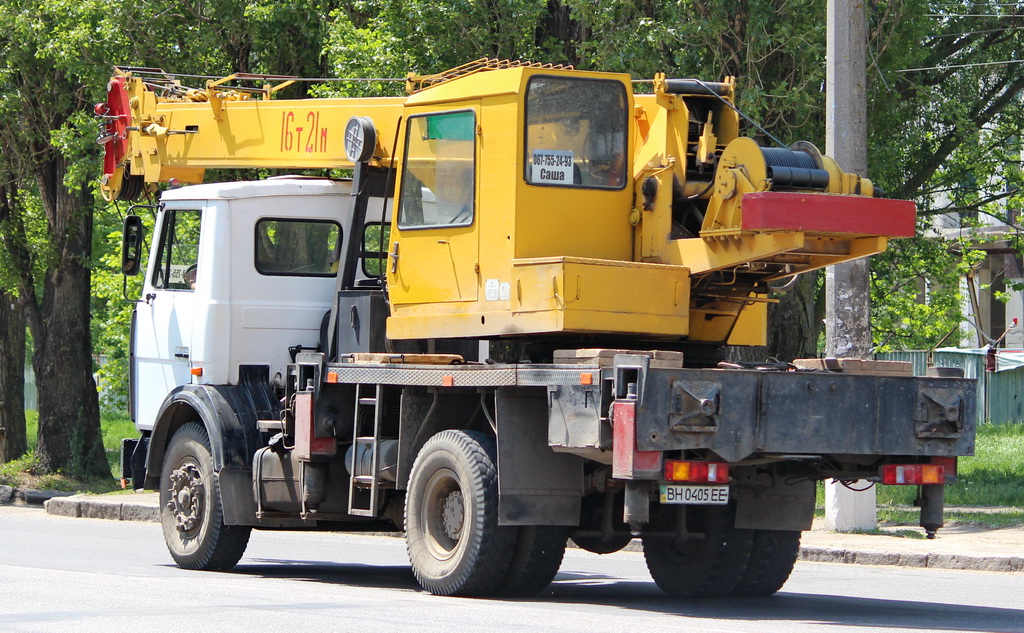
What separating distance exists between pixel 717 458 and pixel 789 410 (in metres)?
0.52

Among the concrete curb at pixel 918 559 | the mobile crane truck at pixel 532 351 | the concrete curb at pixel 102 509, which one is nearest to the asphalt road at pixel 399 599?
the concrete curb at pixel 918 559

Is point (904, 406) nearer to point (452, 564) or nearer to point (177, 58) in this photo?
point (452, 564)

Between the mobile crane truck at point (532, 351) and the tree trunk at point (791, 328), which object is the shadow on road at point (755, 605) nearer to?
the mobile crane truck at point (532, 351)

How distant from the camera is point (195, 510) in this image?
12.2m

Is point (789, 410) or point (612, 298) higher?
point (612, 298)

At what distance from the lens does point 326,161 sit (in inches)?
492

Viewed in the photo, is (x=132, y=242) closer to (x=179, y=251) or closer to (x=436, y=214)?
(x=179, y=251)

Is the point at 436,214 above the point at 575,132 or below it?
below

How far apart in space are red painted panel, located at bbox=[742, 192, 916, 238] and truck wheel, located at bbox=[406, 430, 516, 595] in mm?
2252

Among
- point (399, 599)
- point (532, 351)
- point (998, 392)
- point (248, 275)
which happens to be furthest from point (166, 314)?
point (998, 392)

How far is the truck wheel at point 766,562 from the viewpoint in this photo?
1072cm

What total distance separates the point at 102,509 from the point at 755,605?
1169 cm

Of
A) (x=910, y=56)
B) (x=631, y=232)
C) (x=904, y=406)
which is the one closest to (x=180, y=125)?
(x=631, y=232)

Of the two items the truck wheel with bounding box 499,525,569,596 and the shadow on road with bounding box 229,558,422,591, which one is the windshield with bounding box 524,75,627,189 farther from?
the shadow on road with bounding box 229,558,422,591
